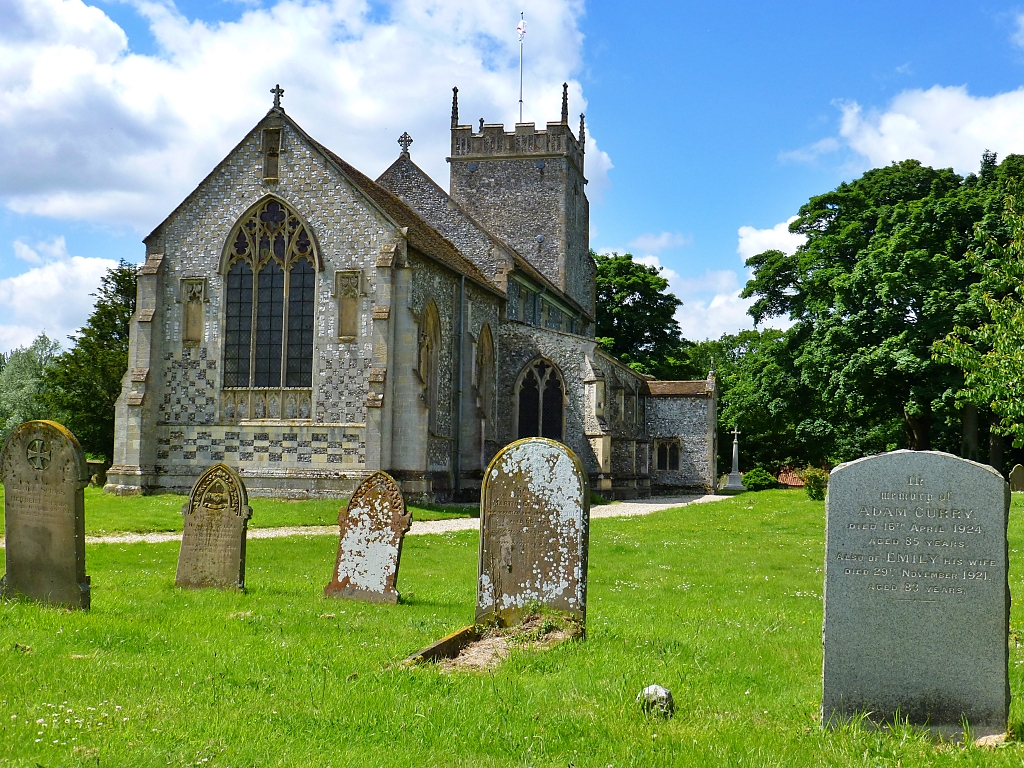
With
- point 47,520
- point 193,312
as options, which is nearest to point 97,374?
point 193,312

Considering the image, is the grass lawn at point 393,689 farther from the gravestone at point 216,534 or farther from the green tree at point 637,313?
the green tree at point 637,313

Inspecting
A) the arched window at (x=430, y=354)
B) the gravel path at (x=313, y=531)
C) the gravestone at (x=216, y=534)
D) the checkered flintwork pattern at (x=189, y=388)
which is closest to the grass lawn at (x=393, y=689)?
the gravestone at (x=216, y=534)

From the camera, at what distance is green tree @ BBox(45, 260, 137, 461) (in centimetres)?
3709

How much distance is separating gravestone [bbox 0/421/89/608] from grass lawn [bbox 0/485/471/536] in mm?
10287

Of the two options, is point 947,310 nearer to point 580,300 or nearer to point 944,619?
point 580,300

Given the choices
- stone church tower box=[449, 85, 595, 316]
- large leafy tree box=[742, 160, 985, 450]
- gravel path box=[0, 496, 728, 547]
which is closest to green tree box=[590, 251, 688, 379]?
stone church tower box=[449, 85, 595, 316]

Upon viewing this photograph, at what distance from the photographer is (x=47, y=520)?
827cm

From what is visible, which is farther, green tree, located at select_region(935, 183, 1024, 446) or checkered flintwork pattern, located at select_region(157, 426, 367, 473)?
checkered flintwork pattern, located at select_region(157, 426, 367, 473)

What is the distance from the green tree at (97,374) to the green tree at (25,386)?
2001 millimetres

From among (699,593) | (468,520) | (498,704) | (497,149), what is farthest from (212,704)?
(497,149)

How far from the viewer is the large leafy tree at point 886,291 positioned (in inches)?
1106

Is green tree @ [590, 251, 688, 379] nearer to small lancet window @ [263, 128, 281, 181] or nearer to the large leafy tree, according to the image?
the large leafy tree

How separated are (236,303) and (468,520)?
28.8 ft

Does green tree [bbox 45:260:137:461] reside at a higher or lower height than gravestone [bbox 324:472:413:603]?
higher
